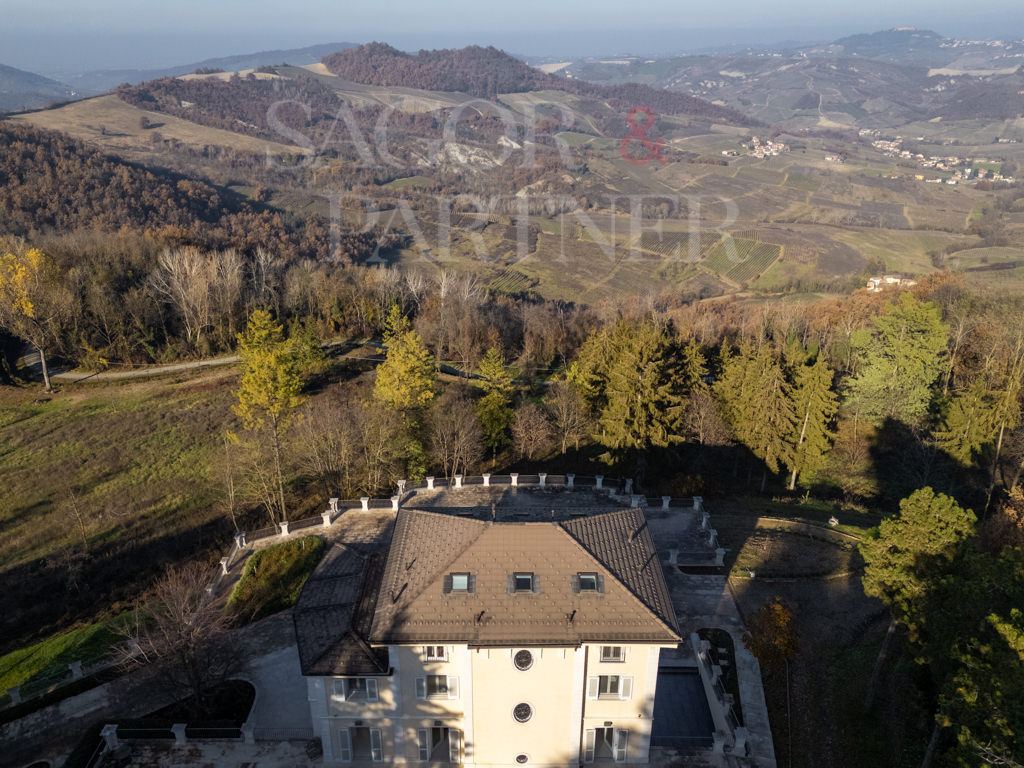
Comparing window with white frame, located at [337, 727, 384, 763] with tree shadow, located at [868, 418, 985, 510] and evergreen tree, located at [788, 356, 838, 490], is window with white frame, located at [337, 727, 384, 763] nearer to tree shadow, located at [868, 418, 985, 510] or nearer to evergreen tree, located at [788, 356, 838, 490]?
evergreen tree, located at [788, 356, 838, 490]

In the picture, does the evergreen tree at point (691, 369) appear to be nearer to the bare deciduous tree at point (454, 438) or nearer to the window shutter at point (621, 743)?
the bare deciduous tree at point (454, 438)

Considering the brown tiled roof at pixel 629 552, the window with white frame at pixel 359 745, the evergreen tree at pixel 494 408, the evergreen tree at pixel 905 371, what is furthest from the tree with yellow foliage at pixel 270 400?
the evergreen tree at pixel 905 371

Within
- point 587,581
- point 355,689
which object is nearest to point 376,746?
point 355,689

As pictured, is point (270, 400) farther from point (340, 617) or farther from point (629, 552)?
point (629, 552)

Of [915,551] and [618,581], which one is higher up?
[915,551]

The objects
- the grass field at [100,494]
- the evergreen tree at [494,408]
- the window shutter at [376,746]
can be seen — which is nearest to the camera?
the window shutter at [376,746]

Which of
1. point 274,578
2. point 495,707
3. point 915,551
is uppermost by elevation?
point 915,551

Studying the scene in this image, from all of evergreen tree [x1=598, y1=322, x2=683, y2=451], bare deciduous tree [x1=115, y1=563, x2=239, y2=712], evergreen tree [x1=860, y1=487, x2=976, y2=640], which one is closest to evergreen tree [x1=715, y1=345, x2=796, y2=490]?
evergreen tree [x1=598, y1=322, x2=683, y2=451]
